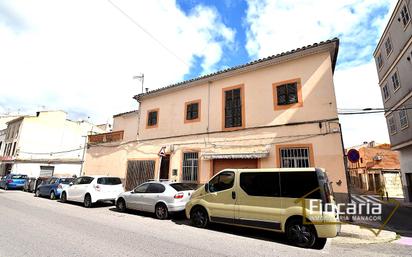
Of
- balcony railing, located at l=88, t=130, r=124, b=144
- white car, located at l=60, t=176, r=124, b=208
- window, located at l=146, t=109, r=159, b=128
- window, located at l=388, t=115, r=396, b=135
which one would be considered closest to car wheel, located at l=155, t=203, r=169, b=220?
white car, located at l=60, t=176, r=124, b=208

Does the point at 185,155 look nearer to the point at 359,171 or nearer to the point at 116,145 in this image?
the point at 116,145

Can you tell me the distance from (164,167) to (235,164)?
493 cm

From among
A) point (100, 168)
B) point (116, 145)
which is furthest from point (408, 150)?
point (100, 168)

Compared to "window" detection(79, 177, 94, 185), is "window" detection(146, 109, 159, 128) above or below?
above

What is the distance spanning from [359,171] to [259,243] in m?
37.4

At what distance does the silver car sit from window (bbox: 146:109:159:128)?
6.12m

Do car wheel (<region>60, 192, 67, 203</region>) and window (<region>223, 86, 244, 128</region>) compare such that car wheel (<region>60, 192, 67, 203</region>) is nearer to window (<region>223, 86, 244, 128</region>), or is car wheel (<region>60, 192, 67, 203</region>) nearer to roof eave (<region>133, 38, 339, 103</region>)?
roof eave (<region>133, 38, 339, 103</region>)

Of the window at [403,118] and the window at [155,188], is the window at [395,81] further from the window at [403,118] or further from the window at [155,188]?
the window at [155,188]

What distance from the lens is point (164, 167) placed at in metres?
14.0

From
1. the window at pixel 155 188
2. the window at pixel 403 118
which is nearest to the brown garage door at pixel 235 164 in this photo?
the window at pixel 155 188

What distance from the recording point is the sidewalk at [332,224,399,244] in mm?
6360

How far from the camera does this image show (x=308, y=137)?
9641 millimetres

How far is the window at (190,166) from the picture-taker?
496 inches

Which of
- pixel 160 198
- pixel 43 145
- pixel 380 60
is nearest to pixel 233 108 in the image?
pixel 160 198
